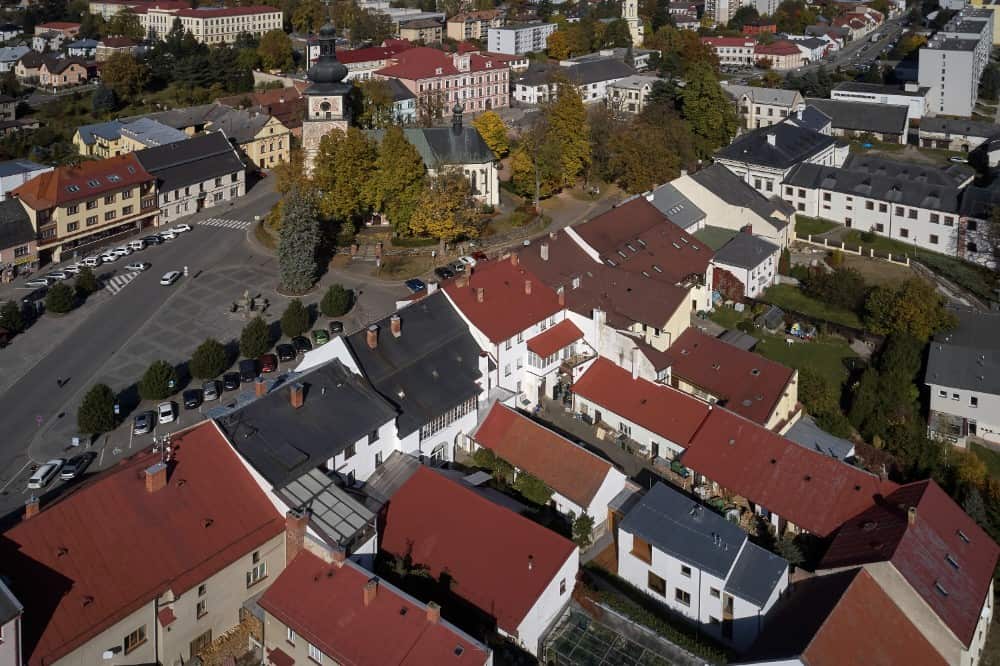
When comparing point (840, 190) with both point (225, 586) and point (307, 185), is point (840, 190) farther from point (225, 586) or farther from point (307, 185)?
point (225, 586)

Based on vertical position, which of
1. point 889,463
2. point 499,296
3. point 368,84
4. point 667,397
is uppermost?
point 368,84

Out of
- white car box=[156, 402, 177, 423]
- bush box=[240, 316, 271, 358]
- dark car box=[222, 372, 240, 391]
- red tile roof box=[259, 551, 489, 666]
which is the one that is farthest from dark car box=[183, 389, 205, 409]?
red tile roof box=[259, 551, 489, 666]

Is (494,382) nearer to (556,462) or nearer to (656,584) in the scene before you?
(556,462)

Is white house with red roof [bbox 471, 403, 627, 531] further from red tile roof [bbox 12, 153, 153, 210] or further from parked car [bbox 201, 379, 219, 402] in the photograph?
red tile roof [bbox 12, 153, 153, 210]

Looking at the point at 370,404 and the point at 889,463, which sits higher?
the point at 370,404

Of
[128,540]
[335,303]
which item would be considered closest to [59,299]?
[335,303]

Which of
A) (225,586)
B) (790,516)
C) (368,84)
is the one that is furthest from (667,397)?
(368,84)
